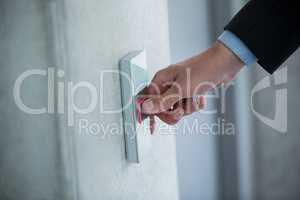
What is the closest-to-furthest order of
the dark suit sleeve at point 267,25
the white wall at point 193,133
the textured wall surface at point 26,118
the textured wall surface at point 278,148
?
1. the textured wall surface at point 26,118
2. the dark suit sleeve at point 267,25
3. the white wall at point 193,133
4. the textured wall surface at point 278,148

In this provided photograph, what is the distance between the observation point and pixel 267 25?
0.54 metres

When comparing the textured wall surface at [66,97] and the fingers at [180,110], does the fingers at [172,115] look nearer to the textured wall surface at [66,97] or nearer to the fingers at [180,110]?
the fingers at [180,110]

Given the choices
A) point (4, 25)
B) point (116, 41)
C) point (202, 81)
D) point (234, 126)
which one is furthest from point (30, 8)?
point (234, 126)

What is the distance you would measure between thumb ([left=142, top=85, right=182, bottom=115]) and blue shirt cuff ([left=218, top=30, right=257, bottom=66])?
0.09m

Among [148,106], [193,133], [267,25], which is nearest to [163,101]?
[148,106]

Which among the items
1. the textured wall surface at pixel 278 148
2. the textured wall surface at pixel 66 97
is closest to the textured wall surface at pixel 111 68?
the textured wall surface at pixel 66 97

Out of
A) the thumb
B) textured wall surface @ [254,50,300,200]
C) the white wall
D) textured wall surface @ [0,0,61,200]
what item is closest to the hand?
the thumb

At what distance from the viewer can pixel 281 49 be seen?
55cm

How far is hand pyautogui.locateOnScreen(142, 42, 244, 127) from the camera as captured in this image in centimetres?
56

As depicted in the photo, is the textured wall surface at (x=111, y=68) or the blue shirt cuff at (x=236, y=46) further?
the blue shirt cuff at (x=236, y=46)

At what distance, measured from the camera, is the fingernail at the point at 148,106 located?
1.78 ft

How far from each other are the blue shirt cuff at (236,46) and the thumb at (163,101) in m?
0.09

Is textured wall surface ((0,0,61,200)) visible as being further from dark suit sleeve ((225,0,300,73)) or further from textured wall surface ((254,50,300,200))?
textured wall surface ((254,50,300,200))

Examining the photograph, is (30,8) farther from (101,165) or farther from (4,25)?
(101,165)
